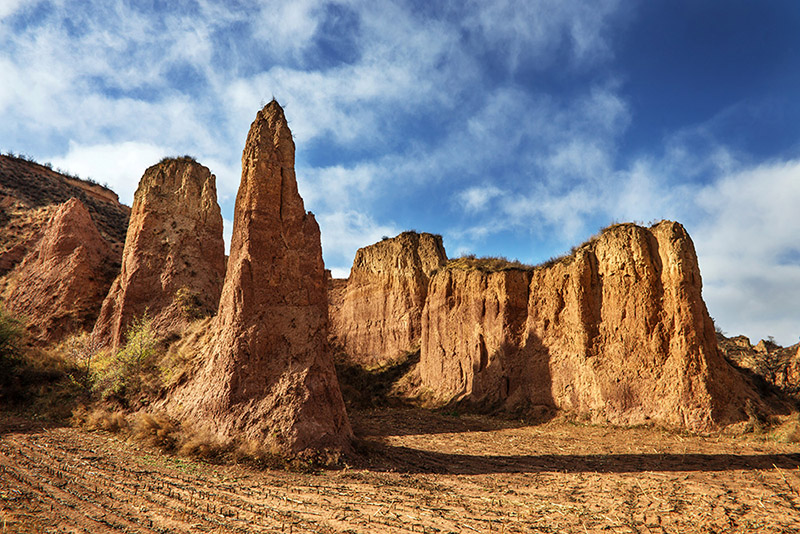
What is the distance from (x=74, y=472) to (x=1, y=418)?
21.6 feet

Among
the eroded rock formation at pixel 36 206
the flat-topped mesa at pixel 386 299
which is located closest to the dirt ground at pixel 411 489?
the eroded rock formation at pixel 36 206

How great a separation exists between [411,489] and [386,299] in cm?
2224

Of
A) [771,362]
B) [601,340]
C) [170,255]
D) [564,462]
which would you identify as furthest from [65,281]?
[771,362]

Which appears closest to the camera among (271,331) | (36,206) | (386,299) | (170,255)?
(271,331)

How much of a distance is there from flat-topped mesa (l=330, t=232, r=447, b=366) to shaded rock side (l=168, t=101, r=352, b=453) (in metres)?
17.0

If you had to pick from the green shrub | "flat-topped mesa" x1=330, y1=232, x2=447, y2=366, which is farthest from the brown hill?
"flat-topped mesa" x1=330, y1=232, x2=447, y2=366

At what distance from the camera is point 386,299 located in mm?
31172

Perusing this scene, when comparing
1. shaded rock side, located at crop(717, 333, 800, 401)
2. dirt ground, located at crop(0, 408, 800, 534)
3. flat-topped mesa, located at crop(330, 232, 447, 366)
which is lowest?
dirt ground, located at crop(0, 408, 800, 534)

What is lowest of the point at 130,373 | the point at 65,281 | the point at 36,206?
the point at 130,373

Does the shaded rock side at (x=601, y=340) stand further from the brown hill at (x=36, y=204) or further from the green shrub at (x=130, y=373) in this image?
the brown hill at (x=36, y=204)

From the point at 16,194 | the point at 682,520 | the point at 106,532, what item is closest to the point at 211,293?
the point at 106,532

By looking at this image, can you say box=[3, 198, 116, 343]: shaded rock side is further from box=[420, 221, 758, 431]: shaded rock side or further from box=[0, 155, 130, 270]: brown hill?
box=[420, 221, 758, 431]: shaded rock side

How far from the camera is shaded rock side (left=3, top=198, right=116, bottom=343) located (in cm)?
1967

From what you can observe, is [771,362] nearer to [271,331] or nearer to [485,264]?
[485,264]
